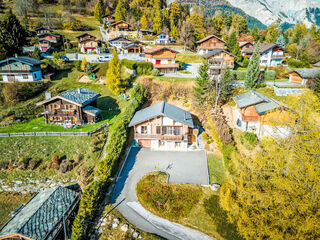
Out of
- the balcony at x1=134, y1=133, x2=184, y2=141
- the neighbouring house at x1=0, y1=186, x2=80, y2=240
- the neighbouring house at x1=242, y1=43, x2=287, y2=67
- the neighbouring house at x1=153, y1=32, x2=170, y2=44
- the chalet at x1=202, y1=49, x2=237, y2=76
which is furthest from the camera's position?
the neighbouring house at x1=153, y1=32, x2=170, y2=44

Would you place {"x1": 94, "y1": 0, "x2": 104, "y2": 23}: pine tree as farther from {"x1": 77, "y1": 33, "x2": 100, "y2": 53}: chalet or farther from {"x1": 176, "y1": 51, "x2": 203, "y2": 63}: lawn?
{"x1": 176, "y1": 51, "x2": 203, "y2": 63}: lawn

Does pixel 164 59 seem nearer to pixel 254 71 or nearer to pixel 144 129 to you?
pixel 254 71

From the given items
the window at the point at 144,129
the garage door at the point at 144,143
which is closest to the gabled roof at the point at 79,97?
the window at the point at 144,129

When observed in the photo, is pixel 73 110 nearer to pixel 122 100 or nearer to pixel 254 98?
pixel 122 100

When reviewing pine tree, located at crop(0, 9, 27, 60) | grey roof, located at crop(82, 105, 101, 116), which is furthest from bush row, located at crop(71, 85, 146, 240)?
pine tree, located at crop(0, 9, 27, 60)

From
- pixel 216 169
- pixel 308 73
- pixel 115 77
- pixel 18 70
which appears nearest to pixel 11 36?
pixel 18 70


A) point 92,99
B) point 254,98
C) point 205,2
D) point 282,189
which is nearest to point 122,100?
point 92,99
